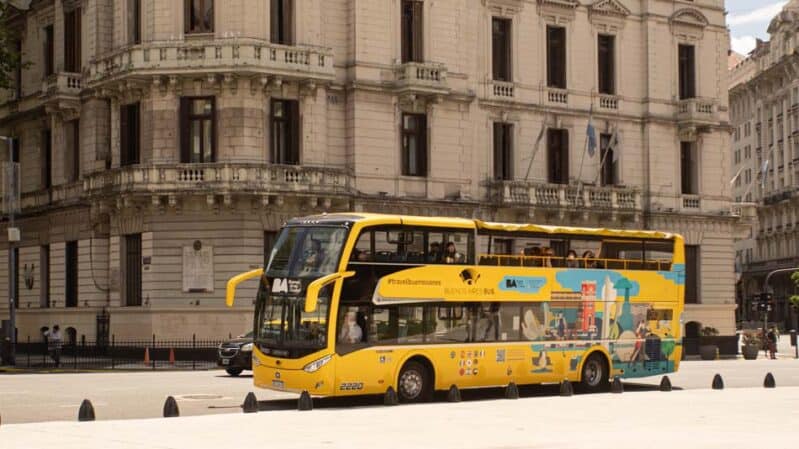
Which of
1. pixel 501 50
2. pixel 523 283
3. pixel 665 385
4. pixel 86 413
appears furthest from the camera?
pixel 501 50

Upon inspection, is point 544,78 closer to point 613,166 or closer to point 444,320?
point 613,166

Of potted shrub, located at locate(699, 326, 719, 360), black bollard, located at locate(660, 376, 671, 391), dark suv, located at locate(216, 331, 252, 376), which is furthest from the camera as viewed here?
potted shrub, located at locate(699, 326, 719, 360)

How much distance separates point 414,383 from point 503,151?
29.2m

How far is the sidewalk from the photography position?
64.3ft

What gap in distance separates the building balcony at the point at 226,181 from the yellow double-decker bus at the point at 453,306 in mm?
17667

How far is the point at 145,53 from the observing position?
49.3 meters

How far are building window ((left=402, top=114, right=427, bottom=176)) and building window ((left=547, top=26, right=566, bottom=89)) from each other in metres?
8.32

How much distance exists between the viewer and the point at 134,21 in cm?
5150

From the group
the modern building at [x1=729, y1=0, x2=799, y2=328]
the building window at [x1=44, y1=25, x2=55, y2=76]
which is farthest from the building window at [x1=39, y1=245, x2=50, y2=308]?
the modern building at [x1=729, y1=0, x2=799, y2=328]

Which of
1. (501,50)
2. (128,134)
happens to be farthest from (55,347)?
(501,50)

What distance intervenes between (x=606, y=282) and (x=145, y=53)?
23461 millimetres

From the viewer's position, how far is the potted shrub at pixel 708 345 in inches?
2249

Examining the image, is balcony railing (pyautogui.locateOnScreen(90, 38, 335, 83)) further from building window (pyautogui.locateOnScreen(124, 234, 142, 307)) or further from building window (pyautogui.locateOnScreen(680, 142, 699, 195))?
building window (pyautogui.locateOnScreen(680, 142, 699, 195))

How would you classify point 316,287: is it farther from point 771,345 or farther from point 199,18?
point 771,345
